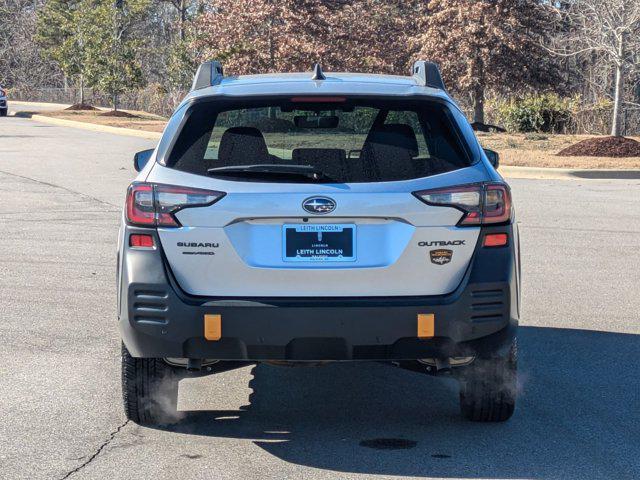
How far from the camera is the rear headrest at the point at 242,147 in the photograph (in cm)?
543

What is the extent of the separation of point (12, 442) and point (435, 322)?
2.07 m

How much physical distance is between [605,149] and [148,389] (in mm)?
21396

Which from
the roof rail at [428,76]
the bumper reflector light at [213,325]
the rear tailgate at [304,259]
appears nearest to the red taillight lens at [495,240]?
the rear tailgate at [304,259]

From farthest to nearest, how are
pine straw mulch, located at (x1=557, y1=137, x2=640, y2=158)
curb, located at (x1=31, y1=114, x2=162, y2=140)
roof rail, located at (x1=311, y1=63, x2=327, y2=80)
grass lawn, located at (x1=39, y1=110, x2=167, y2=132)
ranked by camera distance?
grass lawn, located at (x1=39, y1=110, x2=167, y2=132) → curb, located at (x1=31, y1=114, x2=162, y2=140) → pine straw mulch, located at (x1=557, y1=137, x2=640, y2=158) → roof rail, located at (x1=311, y1=63, x2=327, y2=80)

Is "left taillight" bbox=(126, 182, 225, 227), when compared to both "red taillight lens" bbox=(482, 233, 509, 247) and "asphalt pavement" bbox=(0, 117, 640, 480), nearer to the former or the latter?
"asphalt pavement" bbox=(0, 117, 640, 480)

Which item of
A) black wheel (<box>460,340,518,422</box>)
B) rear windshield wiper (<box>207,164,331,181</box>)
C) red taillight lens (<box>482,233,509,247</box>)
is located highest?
rear windshield wiper (<box>207,164,331,181</box>)

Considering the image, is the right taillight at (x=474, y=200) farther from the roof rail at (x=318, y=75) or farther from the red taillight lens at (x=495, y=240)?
the roof rail at (x=318, y=75)

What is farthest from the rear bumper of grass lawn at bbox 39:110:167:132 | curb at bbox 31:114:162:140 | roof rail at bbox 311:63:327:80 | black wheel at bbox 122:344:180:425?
grass lawn at bbox 39:110:167:132

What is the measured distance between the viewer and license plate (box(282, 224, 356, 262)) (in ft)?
16.7

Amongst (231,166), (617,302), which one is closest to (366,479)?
(231,166)

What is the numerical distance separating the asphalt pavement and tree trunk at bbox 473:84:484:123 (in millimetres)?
28986

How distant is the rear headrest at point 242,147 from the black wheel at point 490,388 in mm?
1417

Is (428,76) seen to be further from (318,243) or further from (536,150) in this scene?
(536,150)

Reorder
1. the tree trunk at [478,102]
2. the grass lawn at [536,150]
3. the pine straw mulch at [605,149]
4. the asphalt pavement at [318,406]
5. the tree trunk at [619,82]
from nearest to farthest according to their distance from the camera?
1. the asphalt pavement at [318,406]
2. the grass lawn at [536,150]
3. the pine straw mulch at [605,149]
4. the tree trunk at [619,82]
5. the tree trunk at [478,102]
